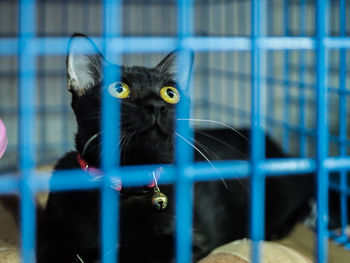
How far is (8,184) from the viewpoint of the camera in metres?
0.55

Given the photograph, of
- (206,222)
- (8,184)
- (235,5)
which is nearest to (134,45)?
(8,184)

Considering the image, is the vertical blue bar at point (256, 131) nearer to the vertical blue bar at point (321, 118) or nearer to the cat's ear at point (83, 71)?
the vertical blue bar at point (321, 118)

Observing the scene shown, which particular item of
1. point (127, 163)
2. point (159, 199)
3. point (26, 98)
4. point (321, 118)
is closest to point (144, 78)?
point (127, 163)

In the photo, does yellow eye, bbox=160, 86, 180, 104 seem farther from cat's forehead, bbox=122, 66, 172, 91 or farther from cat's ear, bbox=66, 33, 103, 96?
cat's ear, bbox=66, 33, 103, 96

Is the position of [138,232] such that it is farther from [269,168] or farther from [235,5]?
[235,5]

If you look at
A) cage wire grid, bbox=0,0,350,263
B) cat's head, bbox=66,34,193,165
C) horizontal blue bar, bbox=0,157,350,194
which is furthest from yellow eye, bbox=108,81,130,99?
horizontal blue bar, bbox=0,157,350,194

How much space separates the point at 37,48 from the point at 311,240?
3.53 ft

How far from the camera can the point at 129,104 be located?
0.94 meters

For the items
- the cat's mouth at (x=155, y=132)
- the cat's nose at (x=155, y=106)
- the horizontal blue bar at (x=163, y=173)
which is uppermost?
the cat's nose at (x=155, y=106)

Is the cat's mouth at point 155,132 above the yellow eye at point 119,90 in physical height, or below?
below

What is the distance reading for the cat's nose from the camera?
3.02 ft

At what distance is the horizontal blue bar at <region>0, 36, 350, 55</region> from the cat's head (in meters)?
0.26

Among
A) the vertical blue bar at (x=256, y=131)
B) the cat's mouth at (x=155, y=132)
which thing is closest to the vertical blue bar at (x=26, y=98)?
the vertical blue bar at (x=256, y=131)

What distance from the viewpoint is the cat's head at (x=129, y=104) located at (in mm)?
934
